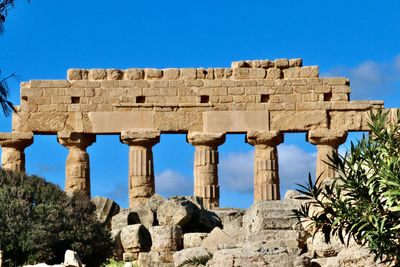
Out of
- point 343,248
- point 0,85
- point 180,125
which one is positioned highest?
point 180,125

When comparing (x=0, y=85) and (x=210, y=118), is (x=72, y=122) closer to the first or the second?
(x=210, y=118)

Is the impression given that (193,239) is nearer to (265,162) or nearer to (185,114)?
(265,162)

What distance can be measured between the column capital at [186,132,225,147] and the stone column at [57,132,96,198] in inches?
144

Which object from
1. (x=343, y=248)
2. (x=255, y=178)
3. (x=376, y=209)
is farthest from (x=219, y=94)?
(x=376, y=209)

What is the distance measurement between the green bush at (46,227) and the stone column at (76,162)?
828 cm

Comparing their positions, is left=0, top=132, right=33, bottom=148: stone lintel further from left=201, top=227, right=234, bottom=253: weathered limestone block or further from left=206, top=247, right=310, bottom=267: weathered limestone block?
left=206, top=247, right=310, bottom=267: weathered limestone block

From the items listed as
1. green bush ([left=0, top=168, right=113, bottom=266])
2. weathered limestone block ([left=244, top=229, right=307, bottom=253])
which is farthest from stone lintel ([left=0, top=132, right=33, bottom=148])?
weathered limestone block ([left=244, top=229, right=307, bottom=253])

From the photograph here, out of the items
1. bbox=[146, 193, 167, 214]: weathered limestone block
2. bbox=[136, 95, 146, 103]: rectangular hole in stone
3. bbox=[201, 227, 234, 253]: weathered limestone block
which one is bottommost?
bbox=[201, 227, 234, 253]: weathered limestone block

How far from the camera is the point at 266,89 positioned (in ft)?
108

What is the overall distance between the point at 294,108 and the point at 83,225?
12.3m

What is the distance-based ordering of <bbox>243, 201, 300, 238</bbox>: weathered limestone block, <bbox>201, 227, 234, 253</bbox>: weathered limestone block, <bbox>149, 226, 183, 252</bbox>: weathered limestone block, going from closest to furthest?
<bbox>243, 201, 300, 238</bbox>: weathered limestone block, <bbox>201, 227, 234, 253</bbox>: weathered limestone block, <bbox>149, 226, 183, 252</bbox>: weathered limestone block

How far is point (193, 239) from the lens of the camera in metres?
23.2

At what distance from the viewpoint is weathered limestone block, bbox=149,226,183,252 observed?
23078 mm

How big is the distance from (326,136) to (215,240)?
11.5 m
